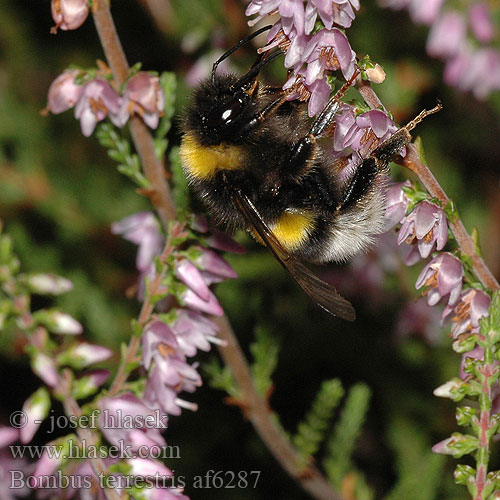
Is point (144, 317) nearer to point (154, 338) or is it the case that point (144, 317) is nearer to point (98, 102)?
point (154, 338)

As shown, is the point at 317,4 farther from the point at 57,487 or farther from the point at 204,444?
the point at 204,444

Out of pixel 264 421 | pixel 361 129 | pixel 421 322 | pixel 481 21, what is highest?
pixel 481 21

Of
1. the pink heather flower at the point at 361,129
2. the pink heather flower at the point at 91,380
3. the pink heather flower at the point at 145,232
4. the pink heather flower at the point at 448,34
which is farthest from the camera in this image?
the pink heather flower at the point at 448,34

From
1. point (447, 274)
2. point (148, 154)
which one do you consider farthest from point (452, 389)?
point (148, 154)

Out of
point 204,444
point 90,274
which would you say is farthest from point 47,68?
point 204,444

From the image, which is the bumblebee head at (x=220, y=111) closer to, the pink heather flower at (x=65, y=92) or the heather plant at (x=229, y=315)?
the heather plant at (x=229, y=315)

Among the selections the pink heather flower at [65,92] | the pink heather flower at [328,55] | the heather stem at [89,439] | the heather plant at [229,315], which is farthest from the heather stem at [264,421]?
the pink heather flower at [328,55]
